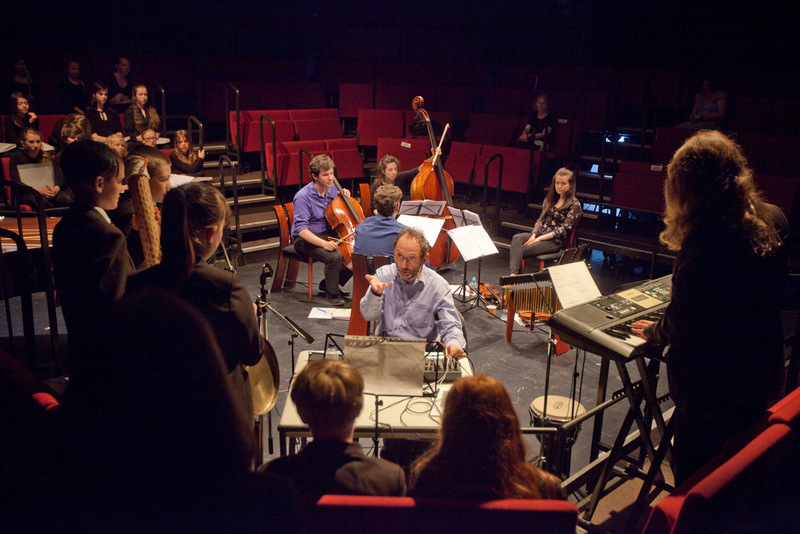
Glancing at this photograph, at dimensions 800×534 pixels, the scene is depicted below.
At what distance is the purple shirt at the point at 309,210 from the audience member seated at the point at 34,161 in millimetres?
2085

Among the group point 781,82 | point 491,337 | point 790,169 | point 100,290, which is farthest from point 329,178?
point 781,82

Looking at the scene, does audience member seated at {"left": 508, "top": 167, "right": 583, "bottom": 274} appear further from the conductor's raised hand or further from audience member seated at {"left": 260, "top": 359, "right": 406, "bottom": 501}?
audience member seated at {"left": 260, "top": 359, "right": 406, "bottom": 501}

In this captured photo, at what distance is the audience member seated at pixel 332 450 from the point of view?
5.43 feet

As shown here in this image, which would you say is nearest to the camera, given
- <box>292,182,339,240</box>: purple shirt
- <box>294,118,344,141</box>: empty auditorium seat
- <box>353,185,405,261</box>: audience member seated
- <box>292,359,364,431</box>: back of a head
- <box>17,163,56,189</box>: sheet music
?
A: <box>292,359,364,431</box>: back of a head

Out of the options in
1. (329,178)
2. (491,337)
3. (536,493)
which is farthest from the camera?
(329,178)

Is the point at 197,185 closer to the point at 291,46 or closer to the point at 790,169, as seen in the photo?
the point at 790,169

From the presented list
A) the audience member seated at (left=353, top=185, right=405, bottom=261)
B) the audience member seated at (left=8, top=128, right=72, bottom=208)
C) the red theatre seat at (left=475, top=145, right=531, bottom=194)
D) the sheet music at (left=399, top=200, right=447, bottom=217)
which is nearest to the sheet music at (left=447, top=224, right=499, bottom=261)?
the audience member seated at (left=353, top=185, right=405, bottom=261)

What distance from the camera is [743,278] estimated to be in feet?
6.32

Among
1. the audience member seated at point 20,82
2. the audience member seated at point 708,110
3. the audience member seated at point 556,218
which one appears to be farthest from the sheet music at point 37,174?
the audience member seated at point 708,110

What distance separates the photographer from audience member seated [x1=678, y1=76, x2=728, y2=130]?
7.04 m

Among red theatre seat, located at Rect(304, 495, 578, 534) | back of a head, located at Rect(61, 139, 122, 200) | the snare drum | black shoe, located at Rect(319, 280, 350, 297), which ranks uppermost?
back of a head, located at Rect(61, 139, 122, 200)

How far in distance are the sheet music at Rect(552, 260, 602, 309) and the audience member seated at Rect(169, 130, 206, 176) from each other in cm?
530

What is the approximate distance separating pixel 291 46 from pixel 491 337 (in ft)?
27.4

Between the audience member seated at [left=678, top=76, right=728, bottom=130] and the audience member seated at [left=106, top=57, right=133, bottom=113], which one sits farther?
the audience member seated at [left=106, top=57, right=133, bottom=113]
